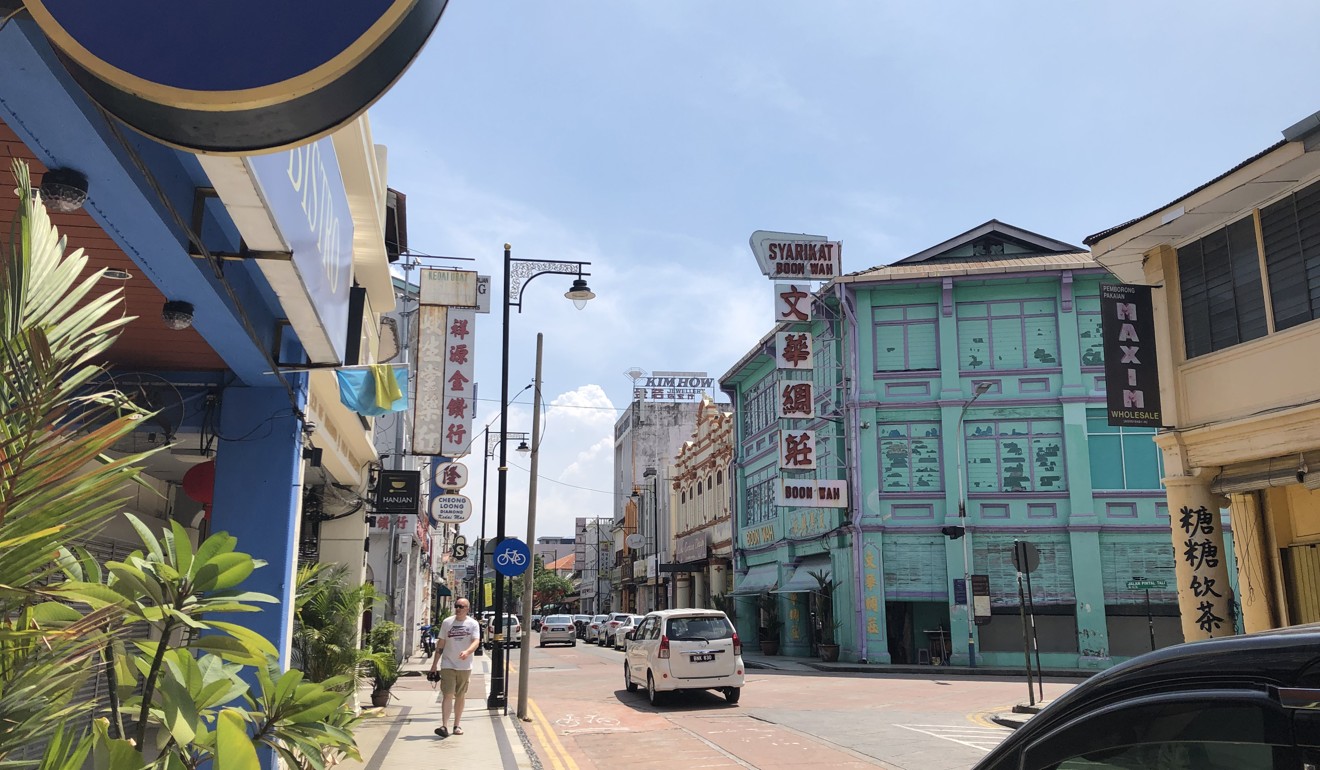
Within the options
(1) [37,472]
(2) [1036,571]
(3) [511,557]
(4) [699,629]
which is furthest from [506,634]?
(1) [37,472]

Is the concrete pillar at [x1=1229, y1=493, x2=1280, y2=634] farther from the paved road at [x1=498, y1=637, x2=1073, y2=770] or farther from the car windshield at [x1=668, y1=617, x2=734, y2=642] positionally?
the car windshield at [x1=668, y1=617, x2=734, y2=642]

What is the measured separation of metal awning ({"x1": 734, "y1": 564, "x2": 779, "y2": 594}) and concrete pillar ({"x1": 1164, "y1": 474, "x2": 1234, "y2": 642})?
2264cm

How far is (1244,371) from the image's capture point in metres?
12.5

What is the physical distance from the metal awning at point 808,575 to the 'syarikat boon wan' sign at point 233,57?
2992 centimetres

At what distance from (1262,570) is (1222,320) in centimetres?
335

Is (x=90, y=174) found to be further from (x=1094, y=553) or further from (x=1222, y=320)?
(x=1094, y=553)

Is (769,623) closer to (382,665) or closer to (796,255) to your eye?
(796,255)

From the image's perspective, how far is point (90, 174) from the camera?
4336 mm

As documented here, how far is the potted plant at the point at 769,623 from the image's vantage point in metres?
34.7

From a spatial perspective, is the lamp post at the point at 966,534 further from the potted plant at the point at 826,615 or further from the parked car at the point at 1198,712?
the parked car at the point at 1198,712

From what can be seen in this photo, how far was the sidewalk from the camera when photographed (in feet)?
34.7

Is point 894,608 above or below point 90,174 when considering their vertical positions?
below

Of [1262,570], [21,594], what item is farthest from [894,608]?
[21,594]

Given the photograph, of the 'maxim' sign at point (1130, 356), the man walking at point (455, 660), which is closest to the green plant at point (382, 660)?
the man walking at point (455, 660)
